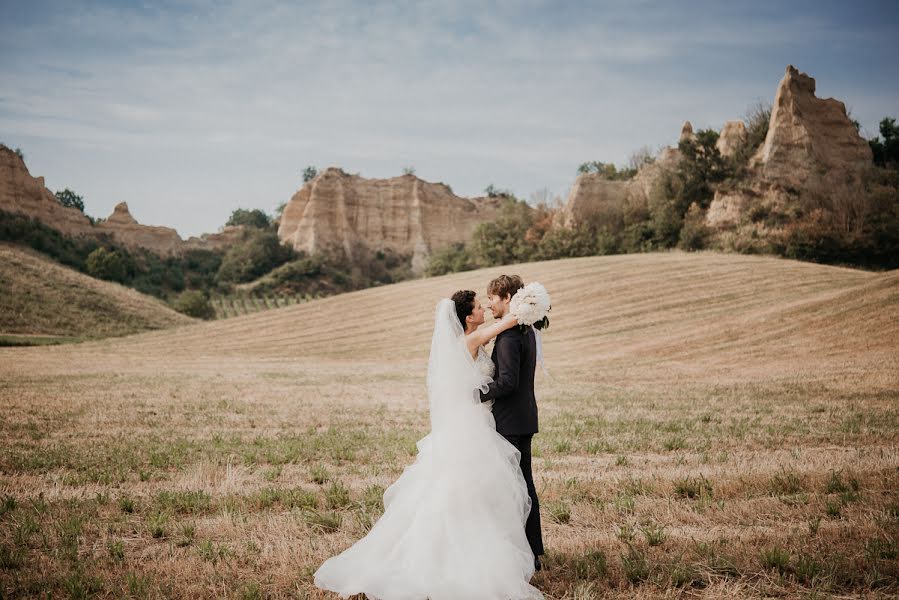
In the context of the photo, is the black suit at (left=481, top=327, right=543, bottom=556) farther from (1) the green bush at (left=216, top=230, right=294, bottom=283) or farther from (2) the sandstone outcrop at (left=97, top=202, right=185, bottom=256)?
(2) the sandstone outcrop at (left=97, top=202, right=185, bottom=256)

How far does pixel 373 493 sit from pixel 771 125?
56244 millimetres

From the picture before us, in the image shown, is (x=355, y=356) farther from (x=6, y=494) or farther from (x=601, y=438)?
(x=6, y=494)

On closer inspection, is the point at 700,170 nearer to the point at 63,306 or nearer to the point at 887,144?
the point at 887,144

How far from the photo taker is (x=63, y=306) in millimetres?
47469

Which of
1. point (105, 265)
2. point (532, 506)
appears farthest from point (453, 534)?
point (105, 265)

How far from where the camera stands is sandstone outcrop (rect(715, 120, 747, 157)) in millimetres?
57125

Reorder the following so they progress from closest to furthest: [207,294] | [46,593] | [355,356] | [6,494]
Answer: [46,593] < [6,494] < [355,356] < [207,294]

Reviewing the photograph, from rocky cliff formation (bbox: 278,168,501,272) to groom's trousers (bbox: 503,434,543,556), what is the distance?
94686mm

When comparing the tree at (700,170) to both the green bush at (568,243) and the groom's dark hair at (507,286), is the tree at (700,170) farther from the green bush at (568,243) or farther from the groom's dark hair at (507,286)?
the groom's dark hair at (507,286)

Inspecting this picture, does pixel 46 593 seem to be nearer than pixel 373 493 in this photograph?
Yes

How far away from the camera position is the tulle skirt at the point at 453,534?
14.4ft

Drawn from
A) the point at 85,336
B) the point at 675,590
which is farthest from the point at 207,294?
the point at 675,590

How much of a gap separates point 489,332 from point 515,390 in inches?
23.8

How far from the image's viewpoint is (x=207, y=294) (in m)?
81.1
